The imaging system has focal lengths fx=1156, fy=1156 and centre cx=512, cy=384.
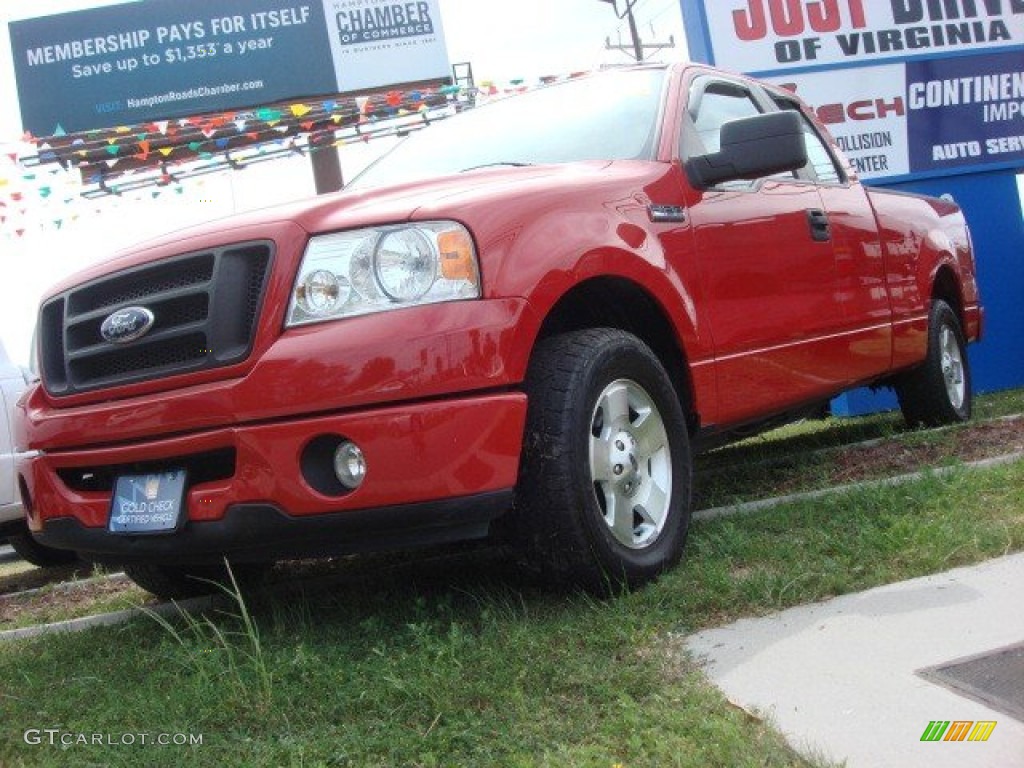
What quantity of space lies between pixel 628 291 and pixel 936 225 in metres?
3.48

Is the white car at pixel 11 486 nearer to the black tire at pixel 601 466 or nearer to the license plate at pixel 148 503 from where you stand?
the license plate at pixel 148 503

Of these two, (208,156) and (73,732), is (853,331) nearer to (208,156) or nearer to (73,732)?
(73,732)

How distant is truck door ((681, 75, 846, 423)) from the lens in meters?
3.99

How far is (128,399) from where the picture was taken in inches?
125

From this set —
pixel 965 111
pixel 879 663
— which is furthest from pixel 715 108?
pixel 965 111

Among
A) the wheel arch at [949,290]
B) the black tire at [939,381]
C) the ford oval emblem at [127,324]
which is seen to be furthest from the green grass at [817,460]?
the ford oval emblem at [127,324]

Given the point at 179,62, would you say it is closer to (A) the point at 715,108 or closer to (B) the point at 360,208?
(A) the point at 715,108

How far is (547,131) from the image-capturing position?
4.25m

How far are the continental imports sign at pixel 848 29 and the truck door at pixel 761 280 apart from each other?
3.79 metres

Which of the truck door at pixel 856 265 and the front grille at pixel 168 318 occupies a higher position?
the front grille at pixel 168 318

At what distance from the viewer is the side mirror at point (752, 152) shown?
12.9ft

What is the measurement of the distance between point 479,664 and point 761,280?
209 centimetres

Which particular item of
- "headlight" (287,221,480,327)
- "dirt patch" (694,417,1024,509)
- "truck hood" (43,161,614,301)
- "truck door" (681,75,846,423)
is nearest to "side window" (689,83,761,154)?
"truck door" (681,75,846,423)

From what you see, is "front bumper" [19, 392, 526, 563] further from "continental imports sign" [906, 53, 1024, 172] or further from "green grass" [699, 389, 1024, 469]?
"continental imports sign" [906, 53, 1024, 172]
